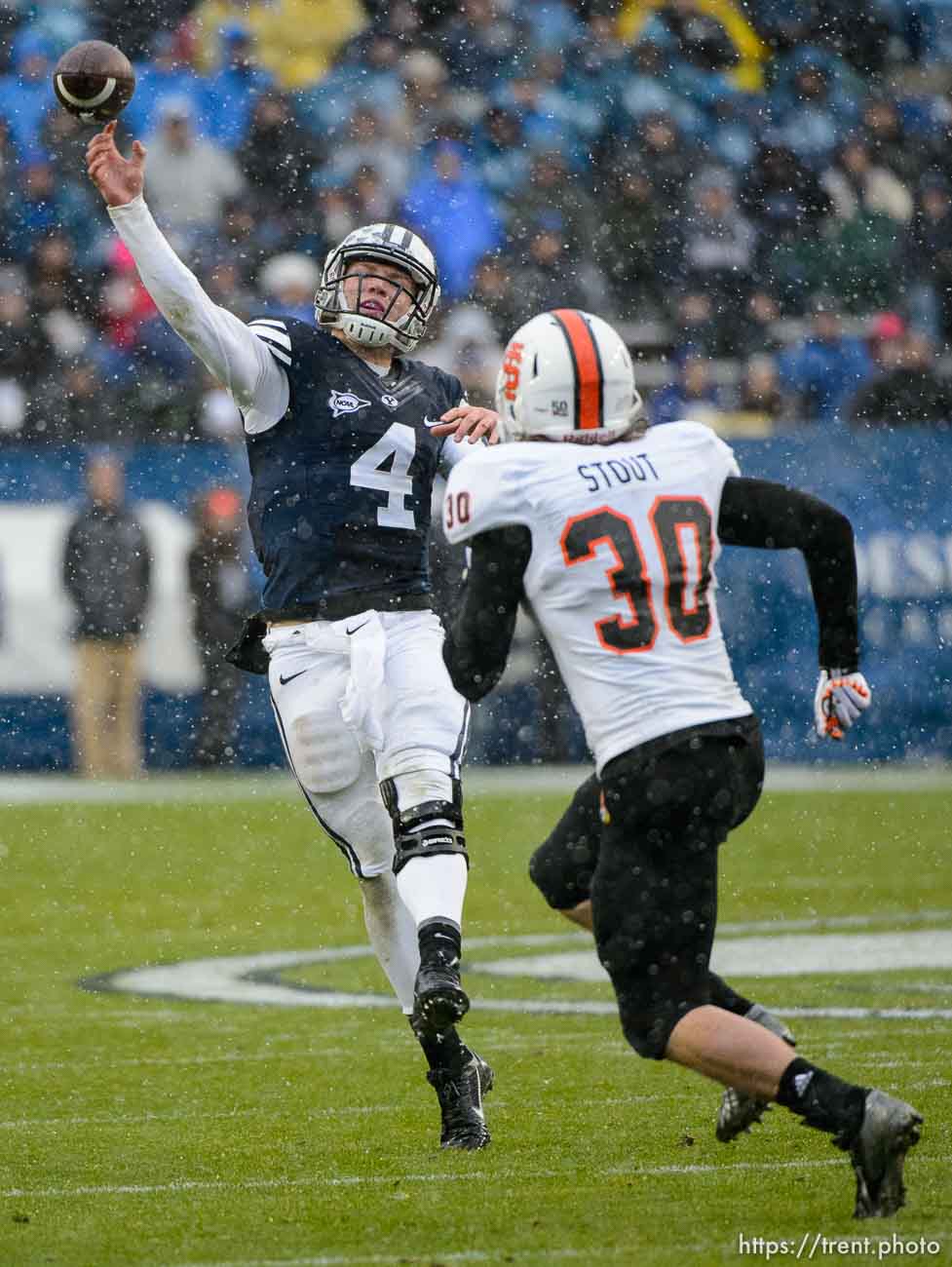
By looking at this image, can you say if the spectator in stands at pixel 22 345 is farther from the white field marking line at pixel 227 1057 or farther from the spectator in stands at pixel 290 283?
the white field marking line at pixel 227 1057

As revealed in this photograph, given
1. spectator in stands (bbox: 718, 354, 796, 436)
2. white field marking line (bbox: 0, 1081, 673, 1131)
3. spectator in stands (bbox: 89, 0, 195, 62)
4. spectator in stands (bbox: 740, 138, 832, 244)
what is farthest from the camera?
spectator in stands (bbox: 89, 0, 195, 62)

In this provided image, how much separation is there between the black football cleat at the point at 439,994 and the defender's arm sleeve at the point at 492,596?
77 centimetres

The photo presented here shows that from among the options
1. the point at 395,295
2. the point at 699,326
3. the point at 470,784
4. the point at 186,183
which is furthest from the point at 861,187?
the point at 395,295

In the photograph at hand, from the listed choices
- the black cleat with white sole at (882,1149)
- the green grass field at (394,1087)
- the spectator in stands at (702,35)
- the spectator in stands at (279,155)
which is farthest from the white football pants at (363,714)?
the spectator in stands at (702,35)

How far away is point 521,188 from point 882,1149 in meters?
11.4

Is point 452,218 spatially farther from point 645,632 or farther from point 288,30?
point 645,632

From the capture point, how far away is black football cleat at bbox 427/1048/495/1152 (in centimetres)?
452

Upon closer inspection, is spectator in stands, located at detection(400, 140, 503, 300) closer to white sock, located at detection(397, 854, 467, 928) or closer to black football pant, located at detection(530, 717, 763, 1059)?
white sock, located at detection(397, 854, 467, 928)

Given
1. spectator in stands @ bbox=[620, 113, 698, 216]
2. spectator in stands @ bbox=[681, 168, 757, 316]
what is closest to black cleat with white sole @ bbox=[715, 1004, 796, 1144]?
spectator in stands @ bbox=[681, 168, 757, 316]

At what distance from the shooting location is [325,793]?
4.85m

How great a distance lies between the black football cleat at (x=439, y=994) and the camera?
4.34m

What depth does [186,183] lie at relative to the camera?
1406cm

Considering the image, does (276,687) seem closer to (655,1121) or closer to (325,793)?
(325,793)

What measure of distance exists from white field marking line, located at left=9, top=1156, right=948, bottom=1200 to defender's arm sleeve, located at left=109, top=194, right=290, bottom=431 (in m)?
1.68
